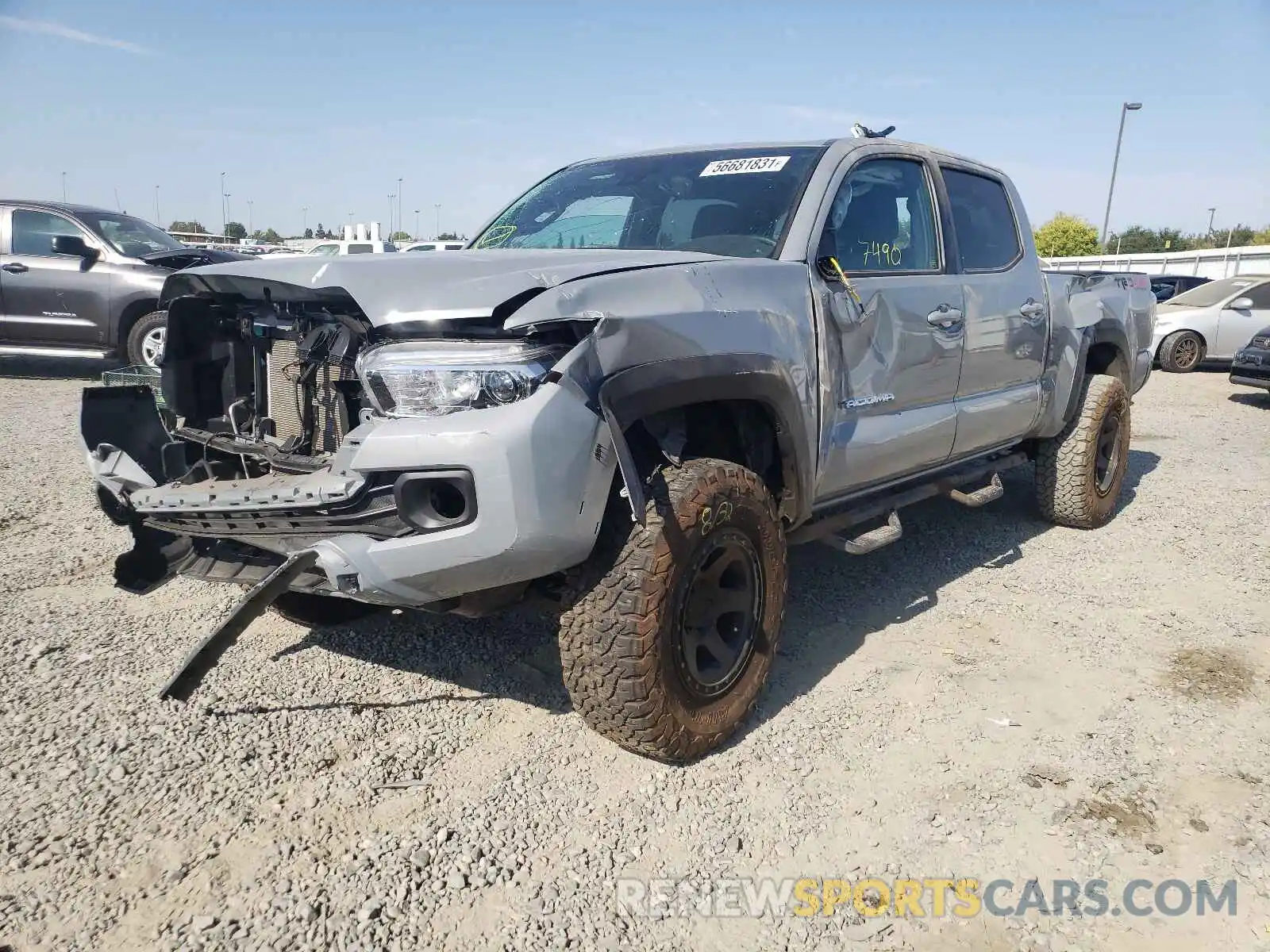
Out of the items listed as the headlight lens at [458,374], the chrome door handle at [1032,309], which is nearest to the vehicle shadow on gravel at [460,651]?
the headlight lens at [458,374]

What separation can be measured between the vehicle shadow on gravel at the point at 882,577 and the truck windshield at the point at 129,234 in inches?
Result: 302

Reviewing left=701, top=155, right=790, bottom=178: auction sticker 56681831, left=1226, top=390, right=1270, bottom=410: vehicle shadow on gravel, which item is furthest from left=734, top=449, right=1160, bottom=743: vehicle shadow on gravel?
left=1226, top=390, right=1270, bottom=410: vehicle shadow on gravel

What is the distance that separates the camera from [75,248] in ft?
28.2

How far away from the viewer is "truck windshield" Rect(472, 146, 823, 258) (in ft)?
10.9

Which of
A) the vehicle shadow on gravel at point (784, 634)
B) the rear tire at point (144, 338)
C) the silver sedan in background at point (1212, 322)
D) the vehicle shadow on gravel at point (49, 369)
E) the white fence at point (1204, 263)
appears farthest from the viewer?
the white fence at point (1204, 263)

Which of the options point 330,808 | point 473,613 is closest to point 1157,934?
point 473,613

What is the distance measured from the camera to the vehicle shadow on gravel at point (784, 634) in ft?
10.7

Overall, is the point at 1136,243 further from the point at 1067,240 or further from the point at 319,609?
the point at 319,609

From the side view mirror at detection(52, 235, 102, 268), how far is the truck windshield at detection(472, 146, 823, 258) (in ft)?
20.9

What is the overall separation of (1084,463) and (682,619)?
347cm

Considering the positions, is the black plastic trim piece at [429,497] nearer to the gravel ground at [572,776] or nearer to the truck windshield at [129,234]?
the gravel ground at [572,776]

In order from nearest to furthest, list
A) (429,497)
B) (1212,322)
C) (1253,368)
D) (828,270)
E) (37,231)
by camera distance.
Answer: (429,497) → (828,270) → (37,231) → (1253,368) → (1212,322)

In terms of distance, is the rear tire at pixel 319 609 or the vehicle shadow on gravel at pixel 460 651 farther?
the rear tire at pixel 319 609

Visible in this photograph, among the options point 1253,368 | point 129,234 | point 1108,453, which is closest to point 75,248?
point 129,234
